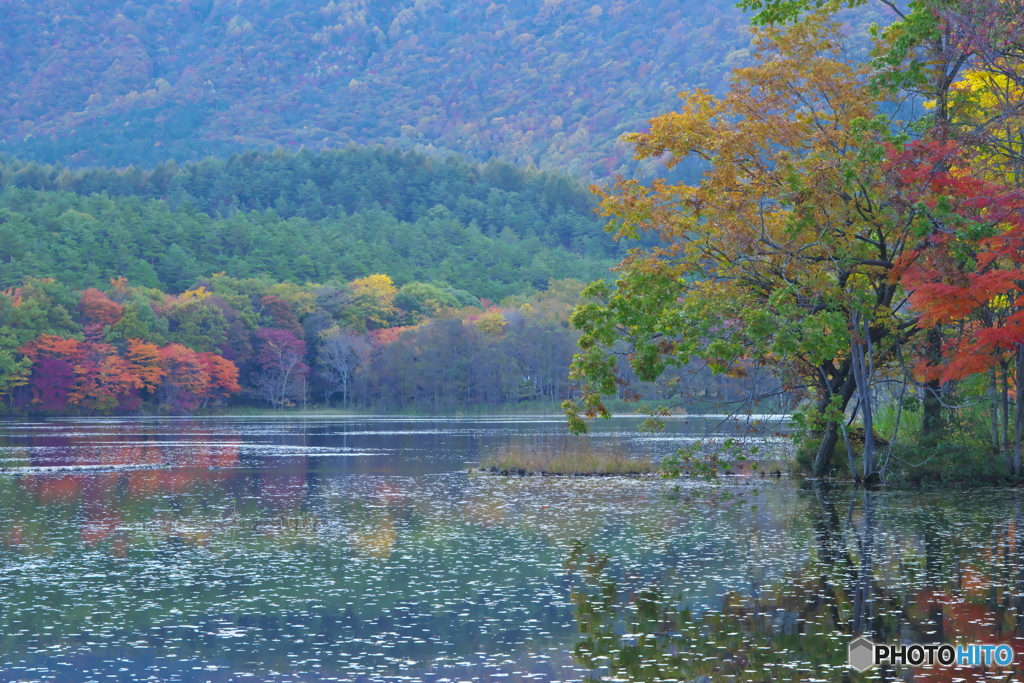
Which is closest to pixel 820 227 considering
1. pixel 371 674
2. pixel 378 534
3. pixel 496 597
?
pixel 378 534

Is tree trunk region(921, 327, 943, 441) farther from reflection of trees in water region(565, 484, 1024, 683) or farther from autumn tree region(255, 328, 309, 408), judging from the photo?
autumn tree region(255, 328, 309, 408)

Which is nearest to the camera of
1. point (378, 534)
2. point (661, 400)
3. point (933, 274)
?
point (378, 534)

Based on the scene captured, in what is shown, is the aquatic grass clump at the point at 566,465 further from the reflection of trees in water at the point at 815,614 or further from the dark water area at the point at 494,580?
the reflection of trees in water at the point at 815,614

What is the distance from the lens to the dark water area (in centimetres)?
1067

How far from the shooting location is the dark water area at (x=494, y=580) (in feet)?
35.0

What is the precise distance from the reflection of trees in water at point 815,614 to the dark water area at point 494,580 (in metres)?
0.04

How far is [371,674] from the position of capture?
10148 mm

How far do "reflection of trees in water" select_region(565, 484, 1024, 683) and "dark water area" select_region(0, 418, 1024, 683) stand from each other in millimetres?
40

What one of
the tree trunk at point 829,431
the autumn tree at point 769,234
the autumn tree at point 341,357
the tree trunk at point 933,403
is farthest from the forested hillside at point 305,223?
the tree trunk at point 933,403

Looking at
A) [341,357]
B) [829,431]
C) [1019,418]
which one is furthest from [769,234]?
[341,357]

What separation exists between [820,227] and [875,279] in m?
2.26

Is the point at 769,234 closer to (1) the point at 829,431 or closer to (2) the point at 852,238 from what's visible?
(2) the point at 852,238

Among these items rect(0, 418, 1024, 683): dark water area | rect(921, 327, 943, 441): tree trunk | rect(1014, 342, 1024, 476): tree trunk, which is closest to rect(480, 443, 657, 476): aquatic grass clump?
rect(0, 418, 1024, 683): dark water area

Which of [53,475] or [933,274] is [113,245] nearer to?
[53,475]
